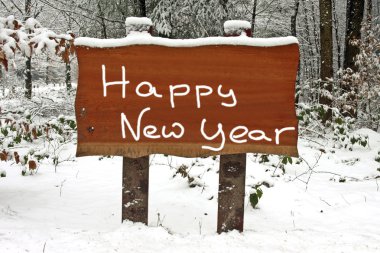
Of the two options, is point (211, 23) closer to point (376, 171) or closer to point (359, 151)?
point (359, 151)

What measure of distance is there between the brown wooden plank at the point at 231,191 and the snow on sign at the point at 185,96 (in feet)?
0.51

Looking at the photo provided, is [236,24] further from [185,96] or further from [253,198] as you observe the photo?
[253,198]

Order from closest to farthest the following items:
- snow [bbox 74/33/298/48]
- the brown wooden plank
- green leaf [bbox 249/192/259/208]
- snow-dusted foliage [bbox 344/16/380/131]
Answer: snow [bbox 74/33/298/48]
the brown wooden plank
green leaf [bbox 249/192/259/208]
snow-dusted foliage [bbox 344/16/380/131]

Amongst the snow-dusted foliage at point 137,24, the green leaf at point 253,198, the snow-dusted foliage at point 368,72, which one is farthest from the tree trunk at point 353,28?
the snow-dusted foliage at point 137,24

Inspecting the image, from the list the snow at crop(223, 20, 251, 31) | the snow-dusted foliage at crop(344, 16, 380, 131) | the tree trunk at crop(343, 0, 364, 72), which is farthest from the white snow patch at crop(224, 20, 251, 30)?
the tree trunk at crop(343, 0, 364, 72)

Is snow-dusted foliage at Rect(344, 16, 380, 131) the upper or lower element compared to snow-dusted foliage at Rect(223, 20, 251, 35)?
lower

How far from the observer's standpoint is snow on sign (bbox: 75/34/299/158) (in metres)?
2.92

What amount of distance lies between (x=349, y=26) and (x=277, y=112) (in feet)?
27.5

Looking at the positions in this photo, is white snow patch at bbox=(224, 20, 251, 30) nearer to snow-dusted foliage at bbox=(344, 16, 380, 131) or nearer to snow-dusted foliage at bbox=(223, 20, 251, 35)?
snow-dusted foliage at bbox=(223, 20, 251, 35)

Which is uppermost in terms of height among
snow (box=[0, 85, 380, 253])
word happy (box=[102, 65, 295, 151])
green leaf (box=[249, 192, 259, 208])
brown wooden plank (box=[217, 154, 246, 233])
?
word happy (box=[102, 65, 295, 151])

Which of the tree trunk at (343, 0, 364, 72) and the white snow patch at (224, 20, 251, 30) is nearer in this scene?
the white snow patch at (224, 20, 251, 30)

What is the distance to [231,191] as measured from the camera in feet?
10.2

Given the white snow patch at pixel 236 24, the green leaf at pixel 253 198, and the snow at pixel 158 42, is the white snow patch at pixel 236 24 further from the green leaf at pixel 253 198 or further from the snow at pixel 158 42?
the green leaf at pixel 253 198

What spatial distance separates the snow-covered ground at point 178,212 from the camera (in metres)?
2.97
